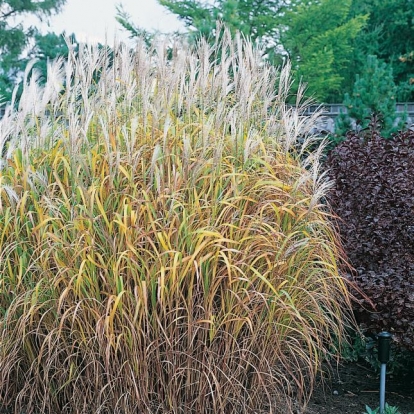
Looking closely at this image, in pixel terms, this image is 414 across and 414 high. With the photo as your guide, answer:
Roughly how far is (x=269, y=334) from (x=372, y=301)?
40.6 inches

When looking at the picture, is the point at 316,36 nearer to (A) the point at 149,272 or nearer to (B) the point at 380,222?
(B) the point at 380,222

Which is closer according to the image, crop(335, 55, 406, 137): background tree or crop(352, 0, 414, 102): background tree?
crop(335, 55, 406, 137): background tree

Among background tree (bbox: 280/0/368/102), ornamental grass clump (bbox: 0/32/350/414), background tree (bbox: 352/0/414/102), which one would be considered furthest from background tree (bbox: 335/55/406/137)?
background tree (bbox: 352/0/414/102)

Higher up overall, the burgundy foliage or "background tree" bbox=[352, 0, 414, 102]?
the burgundy foliage

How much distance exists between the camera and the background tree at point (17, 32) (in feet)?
71.2

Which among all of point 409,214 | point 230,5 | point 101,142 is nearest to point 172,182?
point 101,142

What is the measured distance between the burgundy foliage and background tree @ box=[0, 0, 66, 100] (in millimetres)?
18531

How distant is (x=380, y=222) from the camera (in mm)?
4234

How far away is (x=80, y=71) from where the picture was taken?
322cm

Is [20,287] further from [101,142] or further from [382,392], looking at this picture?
[382,392]

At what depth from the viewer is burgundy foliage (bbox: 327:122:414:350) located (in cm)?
370

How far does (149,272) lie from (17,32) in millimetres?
21253

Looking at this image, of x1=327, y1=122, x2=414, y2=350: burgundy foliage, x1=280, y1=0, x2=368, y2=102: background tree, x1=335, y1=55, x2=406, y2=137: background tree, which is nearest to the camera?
x1=327, y1=122, x2=414, y2=350: burgundy foliage

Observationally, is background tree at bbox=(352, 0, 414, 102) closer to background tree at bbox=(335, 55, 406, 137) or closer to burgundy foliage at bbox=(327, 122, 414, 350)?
background tree at bbox=(335, 55, 406, 137)
